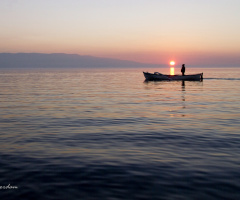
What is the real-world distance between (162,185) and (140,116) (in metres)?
12.2

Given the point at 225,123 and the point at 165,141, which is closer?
the point at 165,141

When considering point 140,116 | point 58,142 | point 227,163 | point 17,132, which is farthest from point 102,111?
point 227,163

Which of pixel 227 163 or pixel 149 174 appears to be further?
pixel 227 163

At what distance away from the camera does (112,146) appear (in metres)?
12.1

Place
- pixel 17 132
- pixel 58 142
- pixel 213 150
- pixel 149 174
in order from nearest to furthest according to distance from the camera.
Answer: pixel 149 174 → pixel 213 150 → pixel 58 142 → pixel 17 132

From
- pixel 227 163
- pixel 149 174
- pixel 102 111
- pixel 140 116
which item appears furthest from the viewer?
pixel 102 111

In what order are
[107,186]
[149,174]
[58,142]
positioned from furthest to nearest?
[58,142] < [149,174] < [107,186]

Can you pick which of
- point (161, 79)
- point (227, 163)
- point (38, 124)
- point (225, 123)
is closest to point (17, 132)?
point (38, 124)

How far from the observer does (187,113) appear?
21.3 metres

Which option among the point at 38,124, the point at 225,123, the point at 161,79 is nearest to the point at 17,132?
the point at 38,124

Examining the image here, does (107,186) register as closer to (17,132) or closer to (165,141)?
(165,141)

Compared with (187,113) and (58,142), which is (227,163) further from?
(187,113)

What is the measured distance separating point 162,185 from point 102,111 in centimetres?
1477

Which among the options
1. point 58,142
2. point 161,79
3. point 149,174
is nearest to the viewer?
point 149,174
